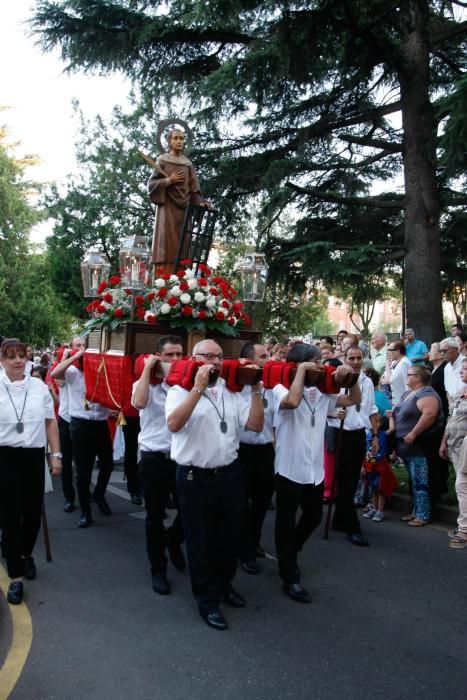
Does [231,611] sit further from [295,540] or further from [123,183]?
[123,183]

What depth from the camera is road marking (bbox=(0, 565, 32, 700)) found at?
3379 millimetres

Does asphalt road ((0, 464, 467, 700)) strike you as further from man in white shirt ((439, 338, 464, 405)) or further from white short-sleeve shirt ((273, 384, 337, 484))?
man in white shirt ((439, 338, 464, 405))

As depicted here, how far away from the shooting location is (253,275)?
6.34 meters

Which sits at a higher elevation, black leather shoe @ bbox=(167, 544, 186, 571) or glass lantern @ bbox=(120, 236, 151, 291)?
glass lantern @ bbox=(120, 236, 151, 291)

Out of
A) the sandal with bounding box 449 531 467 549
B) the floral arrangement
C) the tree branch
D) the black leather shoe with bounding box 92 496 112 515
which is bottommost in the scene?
the black leather shoe with bounding box 92 496 112 515

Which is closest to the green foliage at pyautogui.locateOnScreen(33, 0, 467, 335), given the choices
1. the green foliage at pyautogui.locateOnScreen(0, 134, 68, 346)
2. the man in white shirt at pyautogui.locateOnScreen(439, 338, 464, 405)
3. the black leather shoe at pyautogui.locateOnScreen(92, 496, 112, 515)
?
the man in white shirt at pyautogui.locateOnScreen(439, 338, 464, 405)

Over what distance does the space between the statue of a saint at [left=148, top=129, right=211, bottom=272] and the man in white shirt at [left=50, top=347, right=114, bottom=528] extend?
1.40 m

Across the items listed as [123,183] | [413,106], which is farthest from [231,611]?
[123,183]

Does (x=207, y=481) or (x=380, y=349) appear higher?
(x=380, y=349)

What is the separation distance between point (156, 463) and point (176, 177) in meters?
3.47

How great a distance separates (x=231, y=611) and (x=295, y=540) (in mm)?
811

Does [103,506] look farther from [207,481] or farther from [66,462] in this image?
[207,481]

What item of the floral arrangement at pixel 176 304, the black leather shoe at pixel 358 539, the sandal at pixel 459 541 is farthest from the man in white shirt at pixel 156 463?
the sandal at pixel 459 541

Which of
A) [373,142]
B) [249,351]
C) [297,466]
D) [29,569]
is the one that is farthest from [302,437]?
[373,142]
